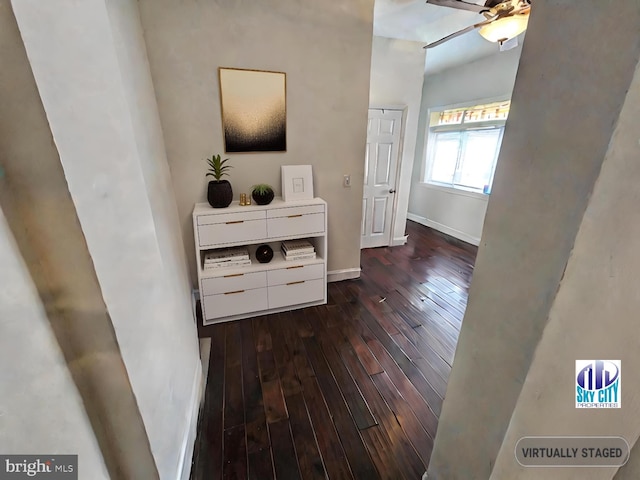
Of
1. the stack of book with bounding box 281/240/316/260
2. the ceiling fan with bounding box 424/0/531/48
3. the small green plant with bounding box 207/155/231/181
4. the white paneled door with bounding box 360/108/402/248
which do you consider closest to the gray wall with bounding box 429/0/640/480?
the ceiling fan with bounding box 424/0/531/48

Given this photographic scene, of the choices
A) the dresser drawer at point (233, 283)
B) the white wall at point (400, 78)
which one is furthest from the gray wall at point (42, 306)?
the white wall at point (400, 78)

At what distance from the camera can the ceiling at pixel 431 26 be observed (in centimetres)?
254

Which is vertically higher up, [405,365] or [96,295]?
[96,295]

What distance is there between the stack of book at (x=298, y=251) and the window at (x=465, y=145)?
3.00m

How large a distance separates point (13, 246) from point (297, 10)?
2.52 metres

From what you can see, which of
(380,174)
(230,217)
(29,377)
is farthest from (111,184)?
(380,174)

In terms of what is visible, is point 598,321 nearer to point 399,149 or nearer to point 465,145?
point 399,149

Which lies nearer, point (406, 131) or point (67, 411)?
point (67, 411)

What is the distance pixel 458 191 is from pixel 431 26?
2445mm

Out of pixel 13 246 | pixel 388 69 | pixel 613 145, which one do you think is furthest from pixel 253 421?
pixel 388 69

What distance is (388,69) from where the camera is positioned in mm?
3508

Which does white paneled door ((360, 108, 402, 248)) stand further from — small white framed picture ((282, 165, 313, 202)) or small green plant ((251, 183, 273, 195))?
small green plant ((251, 183, 273, 195))

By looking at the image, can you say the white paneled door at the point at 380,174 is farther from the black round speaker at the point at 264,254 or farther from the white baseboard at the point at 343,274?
the black round speaker at the point at 264,254

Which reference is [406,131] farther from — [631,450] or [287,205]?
[631,450]
